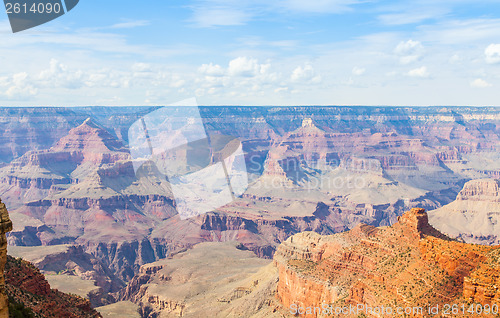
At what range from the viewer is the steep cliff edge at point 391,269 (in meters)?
36.9

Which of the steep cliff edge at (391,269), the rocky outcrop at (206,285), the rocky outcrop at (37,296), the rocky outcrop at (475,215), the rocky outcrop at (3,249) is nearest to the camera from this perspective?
the rocky outcrop at (3,249)

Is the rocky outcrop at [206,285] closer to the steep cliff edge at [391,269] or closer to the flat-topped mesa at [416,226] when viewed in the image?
the steep cliff edge at [391,269]

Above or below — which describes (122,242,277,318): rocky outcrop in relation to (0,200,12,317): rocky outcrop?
below

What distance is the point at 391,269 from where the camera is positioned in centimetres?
4831

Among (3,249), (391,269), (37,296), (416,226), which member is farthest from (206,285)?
(3,249)

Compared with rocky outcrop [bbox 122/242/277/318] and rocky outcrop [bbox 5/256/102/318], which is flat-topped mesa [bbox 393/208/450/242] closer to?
rocky outcrop [bbox 122/242/277/318]

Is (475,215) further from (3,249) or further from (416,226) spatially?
(3,249)

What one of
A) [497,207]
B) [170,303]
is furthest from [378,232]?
[497,207]

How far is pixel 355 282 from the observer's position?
54.3m

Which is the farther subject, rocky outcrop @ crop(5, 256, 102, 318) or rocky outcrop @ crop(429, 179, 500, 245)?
rocky outcrop @ crop(429, 179, 500, 245)

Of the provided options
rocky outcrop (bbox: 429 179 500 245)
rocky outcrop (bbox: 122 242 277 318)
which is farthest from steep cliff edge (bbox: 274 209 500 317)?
rocky outcrop (bbox: 429 179 500 245)

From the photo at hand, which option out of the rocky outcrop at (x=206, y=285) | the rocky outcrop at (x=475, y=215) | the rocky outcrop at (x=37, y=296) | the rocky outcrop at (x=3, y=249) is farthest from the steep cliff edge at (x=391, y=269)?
the rocky outcrop at (x=475, y=215)

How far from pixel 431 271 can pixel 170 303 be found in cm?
6294

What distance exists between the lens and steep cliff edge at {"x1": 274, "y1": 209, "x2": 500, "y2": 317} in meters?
36.9
